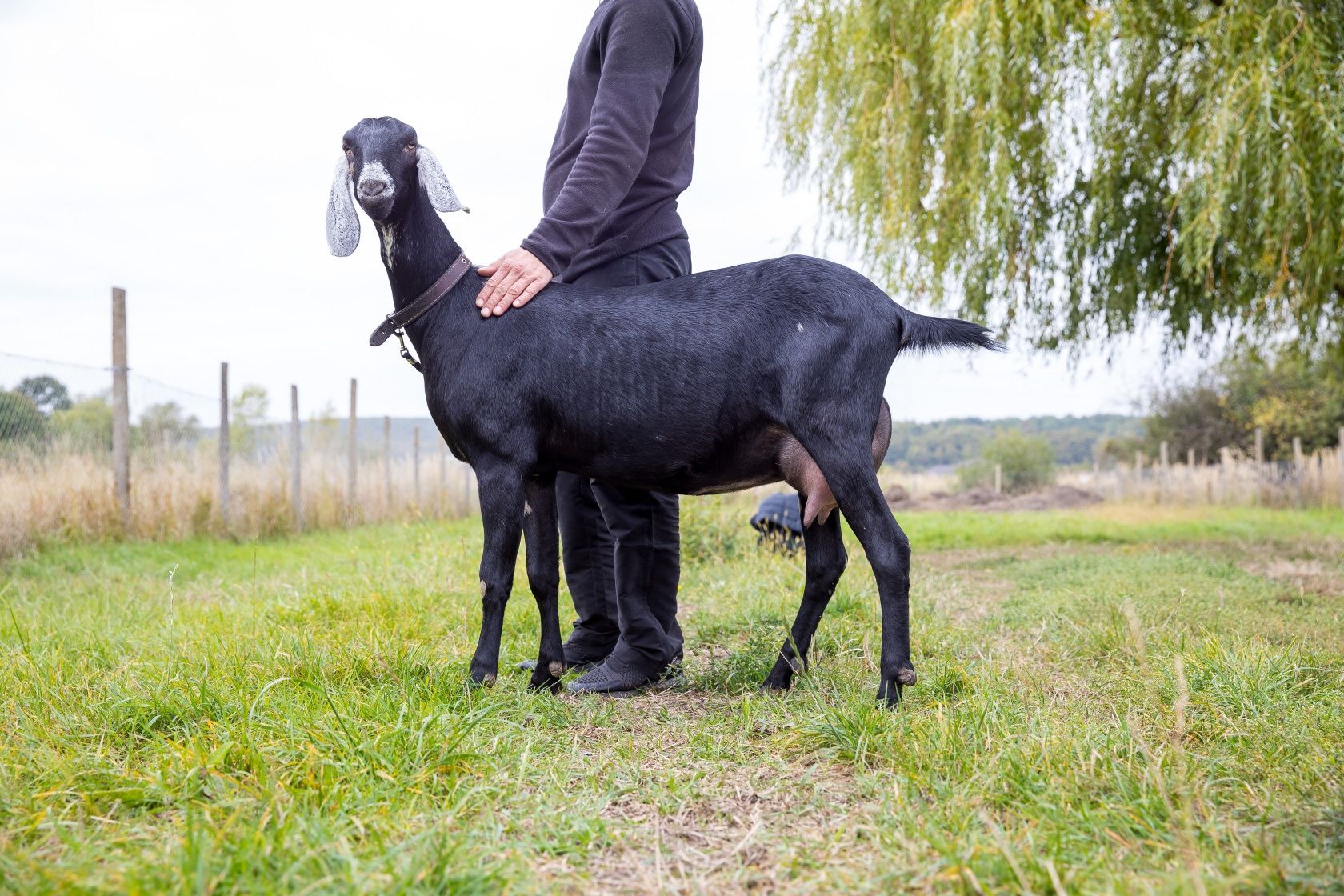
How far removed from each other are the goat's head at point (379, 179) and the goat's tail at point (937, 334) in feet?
4.74

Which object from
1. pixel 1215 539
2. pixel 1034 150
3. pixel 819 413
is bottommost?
pixel 1215 539

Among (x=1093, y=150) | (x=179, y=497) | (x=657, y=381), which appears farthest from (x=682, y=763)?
(x=179, y=497)

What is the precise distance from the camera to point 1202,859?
5.45ft

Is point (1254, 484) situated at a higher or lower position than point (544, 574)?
lower

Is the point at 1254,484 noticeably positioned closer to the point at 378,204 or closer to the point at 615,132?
the point at 615,132

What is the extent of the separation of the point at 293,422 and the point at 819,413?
11.0m

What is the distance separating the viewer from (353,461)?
44.0ft

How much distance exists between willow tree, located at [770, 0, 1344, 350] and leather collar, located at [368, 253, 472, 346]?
17.2 ft

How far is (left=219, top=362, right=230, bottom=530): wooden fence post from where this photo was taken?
34.6 feet

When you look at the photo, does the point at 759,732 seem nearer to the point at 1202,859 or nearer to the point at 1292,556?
the point at 1202,859

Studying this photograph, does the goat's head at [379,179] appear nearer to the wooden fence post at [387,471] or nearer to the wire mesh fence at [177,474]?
the wire mesh fence at [177,474]

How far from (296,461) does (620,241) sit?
982cm

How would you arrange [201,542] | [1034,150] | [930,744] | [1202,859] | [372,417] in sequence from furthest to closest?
[372,417] < [201,542] < [1034,150] < [930,744] < [1202,859]

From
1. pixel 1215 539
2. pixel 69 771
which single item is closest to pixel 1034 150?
pixel 1215 539
